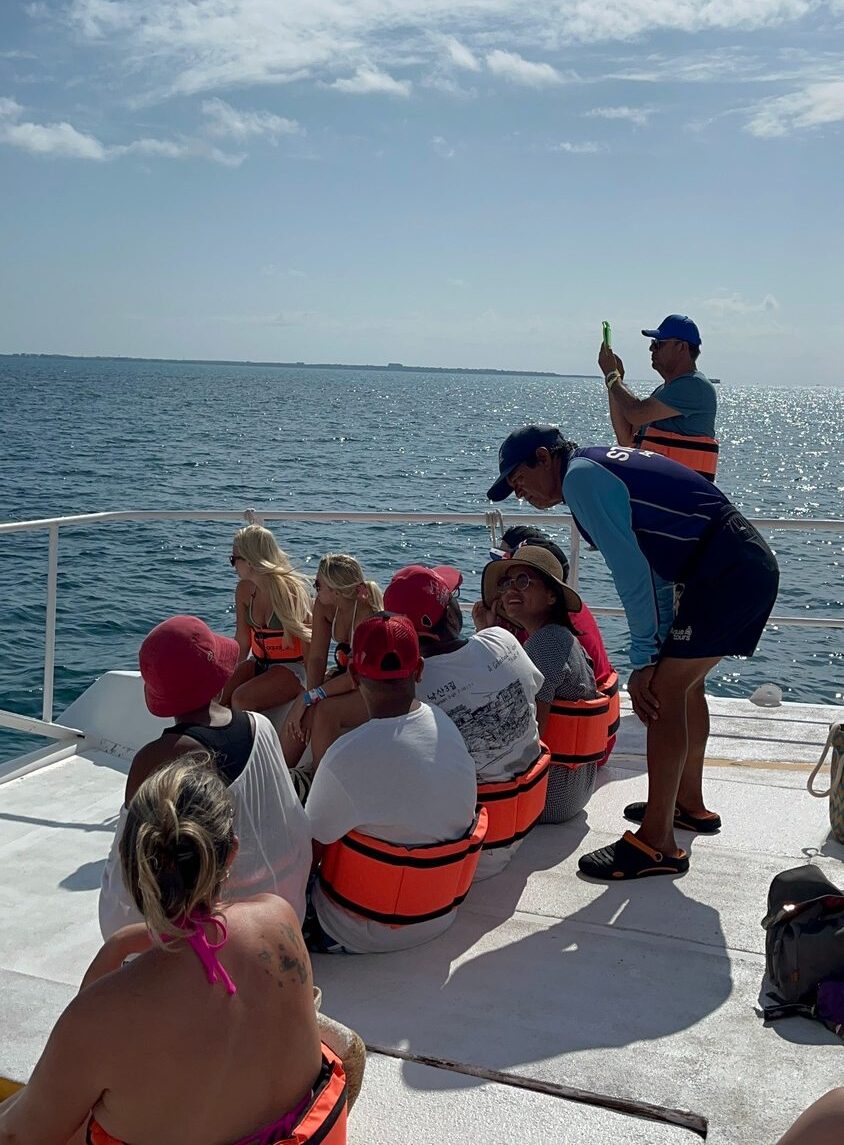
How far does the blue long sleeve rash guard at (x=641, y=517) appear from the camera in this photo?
3484 millimetres

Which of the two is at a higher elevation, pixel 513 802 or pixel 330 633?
pixel 330 633

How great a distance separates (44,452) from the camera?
37188 millimetres

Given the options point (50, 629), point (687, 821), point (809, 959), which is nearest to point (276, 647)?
point (50, 629)

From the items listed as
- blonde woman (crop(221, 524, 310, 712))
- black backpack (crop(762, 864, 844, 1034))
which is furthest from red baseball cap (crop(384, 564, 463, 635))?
blonde woman (crop(221, 524, 310, 712))

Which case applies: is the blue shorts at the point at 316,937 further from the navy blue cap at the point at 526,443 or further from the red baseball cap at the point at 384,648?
the navy blue cap at the point at 526,443

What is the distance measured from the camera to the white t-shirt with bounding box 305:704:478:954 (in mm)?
3049

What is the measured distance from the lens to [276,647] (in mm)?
5121

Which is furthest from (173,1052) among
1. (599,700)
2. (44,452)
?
(44,452)

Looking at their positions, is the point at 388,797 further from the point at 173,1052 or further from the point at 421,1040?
the point at 173,1052

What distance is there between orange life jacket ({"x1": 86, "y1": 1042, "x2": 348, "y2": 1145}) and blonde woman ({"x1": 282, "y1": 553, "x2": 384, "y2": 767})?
6.15 ft

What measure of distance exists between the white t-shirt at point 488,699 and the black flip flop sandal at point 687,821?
2.33ft

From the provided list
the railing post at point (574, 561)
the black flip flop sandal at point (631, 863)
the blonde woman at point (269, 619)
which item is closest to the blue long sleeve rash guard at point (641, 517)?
the black flip flop sandal at point (631, 863)

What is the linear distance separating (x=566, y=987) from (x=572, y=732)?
3.97ft

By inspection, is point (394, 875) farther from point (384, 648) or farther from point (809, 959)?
point (809, 959)
